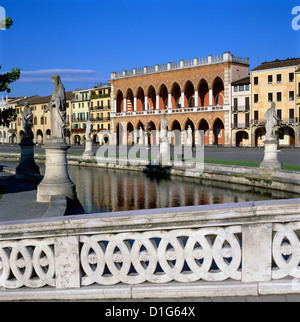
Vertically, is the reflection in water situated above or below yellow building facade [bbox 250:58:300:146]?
below

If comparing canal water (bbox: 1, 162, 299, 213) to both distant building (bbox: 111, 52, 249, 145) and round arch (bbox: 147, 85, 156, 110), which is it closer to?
distant building (bbox: 111, 52, 249, 145)

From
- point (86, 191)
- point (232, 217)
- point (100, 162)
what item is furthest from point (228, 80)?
point (232, 217)

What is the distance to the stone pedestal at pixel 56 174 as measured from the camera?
954cm

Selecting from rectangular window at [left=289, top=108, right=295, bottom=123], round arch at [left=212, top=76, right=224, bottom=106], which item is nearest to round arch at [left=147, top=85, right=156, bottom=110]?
round arch at [left=212, top=76, right=224, bottom=106]

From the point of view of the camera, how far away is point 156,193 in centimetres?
1527

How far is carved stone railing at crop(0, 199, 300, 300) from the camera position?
3.29 meters

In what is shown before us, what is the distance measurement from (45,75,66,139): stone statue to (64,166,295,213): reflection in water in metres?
2.58

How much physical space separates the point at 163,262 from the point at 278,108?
49443mm

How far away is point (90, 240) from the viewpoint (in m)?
3.51

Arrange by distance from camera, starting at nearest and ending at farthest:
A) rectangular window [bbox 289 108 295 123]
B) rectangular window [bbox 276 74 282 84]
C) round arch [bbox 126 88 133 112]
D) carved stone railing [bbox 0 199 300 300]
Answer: carved stone railing [bbox 0 199 300 300], rectangular window [bbox 289 108 295 123], rectangular window [bbox 276 74 282 84], round arch [bbox 126 88 133 112]

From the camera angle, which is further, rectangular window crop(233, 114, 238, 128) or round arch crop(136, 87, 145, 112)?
round arch crop(136, 87, 145, 112)

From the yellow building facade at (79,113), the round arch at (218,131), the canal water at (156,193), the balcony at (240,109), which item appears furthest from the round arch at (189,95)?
the canal water at (156,193)

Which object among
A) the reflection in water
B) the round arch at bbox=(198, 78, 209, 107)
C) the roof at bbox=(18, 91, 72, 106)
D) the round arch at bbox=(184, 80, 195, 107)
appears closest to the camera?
the reflection in water

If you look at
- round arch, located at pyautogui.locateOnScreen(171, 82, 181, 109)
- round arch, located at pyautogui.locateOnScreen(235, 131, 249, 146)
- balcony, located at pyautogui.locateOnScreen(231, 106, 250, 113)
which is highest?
round arch, located at pyautogui.locateOnScreen(171, 82, 181, 109)
